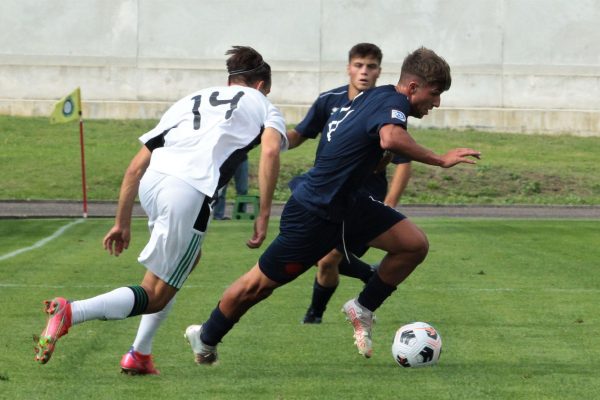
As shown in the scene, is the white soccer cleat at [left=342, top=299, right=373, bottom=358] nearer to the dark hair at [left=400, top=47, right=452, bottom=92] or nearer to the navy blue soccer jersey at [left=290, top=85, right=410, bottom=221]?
the navy blue soccer jersey at [left=290, top=85, right=410, bottom=221]

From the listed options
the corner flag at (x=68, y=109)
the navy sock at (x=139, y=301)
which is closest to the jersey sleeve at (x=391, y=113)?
the navy sock at (x=139, y=301)

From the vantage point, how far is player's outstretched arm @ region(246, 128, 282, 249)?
7.32 m

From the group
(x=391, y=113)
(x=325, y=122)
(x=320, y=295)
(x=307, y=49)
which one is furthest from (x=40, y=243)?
(x=307, y=49)

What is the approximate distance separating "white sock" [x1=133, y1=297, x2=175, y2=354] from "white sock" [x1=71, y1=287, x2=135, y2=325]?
0.39 m

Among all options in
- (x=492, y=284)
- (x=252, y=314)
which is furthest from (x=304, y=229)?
(x=492, y=284)

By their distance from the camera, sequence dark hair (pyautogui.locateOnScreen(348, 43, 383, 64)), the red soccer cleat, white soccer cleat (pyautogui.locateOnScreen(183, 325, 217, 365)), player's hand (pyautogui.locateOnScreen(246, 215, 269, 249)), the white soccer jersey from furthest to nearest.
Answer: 1. dark hair (pyautogui.locateOnScreen(348, 43, 383, 64))
2. white soccer cleat (pyautogui.locateOnScreen(183, 325, 217, 365))
3. the red soccer cleat
4. player's hand (pyautogui.locateOnScreen(246, 215, 269, 249))
5. the white soccer jersey

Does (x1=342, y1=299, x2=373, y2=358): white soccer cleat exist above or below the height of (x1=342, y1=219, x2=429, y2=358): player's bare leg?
below

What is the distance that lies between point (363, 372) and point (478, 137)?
31.6 metres

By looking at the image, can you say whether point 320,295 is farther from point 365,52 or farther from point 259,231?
point 259,231

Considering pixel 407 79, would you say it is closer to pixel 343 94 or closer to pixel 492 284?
pixel 343 94

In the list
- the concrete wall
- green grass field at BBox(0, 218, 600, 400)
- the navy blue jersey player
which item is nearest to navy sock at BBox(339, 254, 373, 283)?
green grass field at BBox(0, 218, 600, 400)

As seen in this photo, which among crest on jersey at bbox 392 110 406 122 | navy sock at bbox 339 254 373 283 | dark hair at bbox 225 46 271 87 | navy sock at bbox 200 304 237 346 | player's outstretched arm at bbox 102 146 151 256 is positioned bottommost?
navy sock at bbox 339 254 373 283

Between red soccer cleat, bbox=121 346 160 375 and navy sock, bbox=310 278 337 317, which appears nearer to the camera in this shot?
red soccer cleat, bbox=121 346 160 375

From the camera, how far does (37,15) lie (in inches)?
1598
